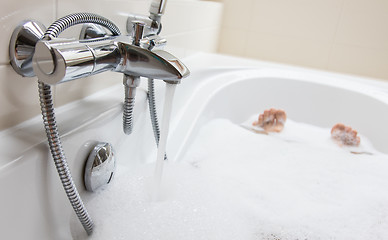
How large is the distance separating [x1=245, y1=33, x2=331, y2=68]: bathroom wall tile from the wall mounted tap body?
145 centimetres

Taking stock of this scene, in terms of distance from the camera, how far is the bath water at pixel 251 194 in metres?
0.60

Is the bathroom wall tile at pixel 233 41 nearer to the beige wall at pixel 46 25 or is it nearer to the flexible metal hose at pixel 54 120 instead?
the beige wall at pixel 46 25

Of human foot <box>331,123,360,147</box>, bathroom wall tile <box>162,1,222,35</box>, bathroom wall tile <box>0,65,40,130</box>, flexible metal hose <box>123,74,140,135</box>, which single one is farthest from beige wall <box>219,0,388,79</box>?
bathroom wall tile <box>0,65,40,130</box>

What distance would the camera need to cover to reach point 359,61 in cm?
177

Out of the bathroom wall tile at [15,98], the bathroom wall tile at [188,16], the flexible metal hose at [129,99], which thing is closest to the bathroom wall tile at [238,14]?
the bathroom wall tile at [188,16]

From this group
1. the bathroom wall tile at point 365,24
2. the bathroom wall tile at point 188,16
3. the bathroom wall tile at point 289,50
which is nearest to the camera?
the bathroom wall tile at point 188,16

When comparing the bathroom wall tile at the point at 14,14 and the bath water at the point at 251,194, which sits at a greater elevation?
the bathroom wall tile at the point at 14,14

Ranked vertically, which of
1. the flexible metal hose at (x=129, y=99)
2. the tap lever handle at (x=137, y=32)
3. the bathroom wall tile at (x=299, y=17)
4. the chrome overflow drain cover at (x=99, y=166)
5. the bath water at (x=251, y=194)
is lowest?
the bath water at (x=251, y=194)

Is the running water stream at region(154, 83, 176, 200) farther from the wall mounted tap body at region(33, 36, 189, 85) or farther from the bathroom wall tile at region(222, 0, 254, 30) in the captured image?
the bathroom wall tile at region(222, 0, 254, 30)

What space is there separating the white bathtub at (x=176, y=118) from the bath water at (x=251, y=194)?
6 centimetres

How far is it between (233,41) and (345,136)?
3.19 feet

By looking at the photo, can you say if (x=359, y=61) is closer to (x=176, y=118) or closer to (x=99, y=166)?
(x=176, y=118)

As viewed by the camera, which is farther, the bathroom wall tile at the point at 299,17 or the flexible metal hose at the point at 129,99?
the bathroom wall tile at the point at 299,17

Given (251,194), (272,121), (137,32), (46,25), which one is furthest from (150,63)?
(272,121)
